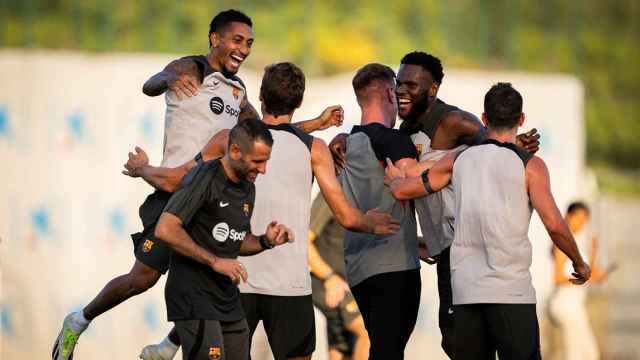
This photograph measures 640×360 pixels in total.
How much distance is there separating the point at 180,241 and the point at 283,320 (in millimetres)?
1042

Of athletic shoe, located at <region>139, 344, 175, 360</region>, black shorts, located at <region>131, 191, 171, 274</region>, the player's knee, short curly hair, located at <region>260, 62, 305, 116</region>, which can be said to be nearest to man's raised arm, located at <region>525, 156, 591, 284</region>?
short curly hair, located at <region>260, 62, 305, 116</region>

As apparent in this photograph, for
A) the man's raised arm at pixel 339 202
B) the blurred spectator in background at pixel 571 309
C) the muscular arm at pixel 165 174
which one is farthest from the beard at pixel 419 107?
the blurred spectator in background at pixel 571 309

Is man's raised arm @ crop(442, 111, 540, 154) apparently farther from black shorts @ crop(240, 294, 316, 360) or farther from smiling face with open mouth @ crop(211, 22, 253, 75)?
black shorts @ crop(240, 294, 316, 360)

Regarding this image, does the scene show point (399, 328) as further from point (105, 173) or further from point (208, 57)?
point (105, 173)

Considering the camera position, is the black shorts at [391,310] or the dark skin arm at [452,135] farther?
the dark skin arm at [452,135]

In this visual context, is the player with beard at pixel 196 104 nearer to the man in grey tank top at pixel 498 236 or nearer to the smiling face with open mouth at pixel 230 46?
the smiling face with open mouth at pixel 230 46

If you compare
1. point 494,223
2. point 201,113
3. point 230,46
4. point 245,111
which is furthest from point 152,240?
point 494,223

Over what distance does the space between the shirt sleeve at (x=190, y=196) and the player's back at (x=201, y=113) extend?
128 centimetres

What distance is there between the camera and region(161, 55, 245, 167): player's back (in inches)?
285

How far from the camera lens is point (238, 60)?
24.2 feet

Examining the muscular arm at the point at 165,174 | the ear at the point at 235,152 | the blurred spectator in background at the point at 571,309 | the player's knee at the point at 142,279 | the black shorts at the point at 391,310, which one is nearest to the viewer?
the ear at the point at 235,152

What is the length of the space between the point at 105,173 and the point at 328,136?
6.91ft

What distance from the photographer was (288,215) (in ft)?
22.0

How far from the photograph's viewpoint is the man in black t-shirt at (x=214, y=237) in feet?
19.4
